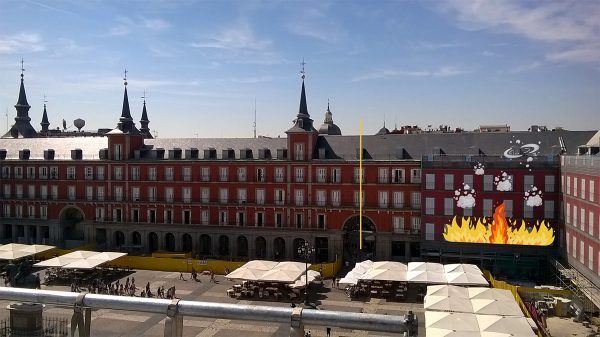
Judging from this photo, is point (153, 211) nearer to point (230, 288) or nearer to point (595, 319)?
point (230, 288)

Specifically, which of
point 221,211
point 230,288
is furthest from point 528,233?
point 221,211

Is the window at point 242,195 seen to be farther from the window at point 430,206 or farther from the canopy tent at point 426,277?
the canopy tent at point 426,277

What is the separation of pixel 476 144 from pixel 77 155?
163 feet

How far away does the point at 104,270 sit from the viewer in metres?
54.4

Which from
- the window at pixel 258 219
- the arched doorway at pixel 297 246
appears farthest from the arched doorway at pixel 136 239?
the arched doorway at pixel 297 246

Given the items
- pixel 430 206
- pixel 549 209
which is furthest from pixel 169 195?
pixel 549 209

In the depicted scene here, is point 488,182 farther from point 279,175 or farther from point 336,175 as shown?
point 279,175

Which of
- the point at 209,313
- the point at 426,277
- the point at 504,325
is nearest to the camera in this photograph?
the point at 209,313

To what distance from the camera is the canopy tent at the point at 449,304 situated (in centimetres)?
3347

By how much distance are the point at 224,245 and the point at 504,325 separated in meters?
42.5

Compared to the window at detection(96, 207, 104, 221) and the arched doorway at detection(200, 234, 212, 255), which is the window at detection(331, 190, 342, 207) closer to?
the arched doorway at detection(200, 234, 212, 255)

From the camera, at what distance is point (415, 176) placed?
58500 millimetres

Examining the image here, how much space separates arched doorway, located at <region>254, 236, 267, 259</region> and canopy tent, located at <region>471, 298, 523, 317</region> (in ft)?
109

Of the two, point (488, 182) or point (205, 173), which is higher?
point (205, 173)
